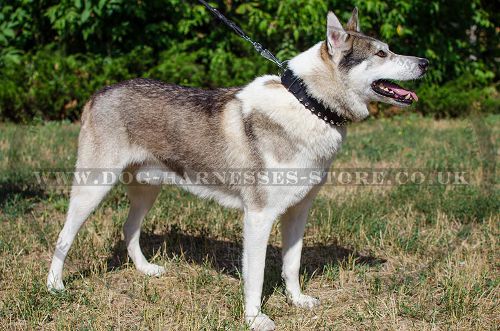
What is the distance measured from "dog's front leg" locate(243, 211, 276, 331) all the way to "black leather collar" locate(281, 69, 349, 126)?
25.8 inches

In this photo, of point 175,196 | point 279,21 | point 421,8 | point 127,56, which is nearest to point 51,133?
point 127,56

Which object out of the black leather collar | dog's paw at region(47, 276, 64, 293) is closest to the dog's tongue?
the black leather collar

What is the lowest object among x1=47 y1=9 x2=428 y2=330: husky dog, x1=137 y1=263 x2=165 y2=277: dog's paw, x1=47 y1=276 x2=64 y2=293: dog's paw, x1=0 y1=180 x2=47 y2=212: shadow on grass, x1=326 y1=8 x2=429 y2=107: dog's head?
x1=0 y1=180 x2=47 y2=212: shadow on grass

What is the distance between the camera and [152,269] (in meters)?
4.54

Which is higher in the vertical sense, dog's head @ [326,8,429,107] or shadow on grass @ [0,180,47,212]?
dog's head @ [326,8,429,107]

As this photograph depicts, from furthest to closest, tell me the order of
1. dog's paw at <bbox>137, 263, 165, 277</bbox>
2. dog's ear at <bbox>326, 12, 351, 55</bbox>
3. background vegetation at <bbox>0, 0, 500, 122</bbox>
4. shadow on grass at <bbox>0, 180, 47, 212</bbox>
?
background vegetation at <bbox>0, 0, 500, 122</bbox>
shadow on grass at <bbox>0, 180, 47, 212</bbox>
dog's paw at <bbox>137, 263, 165, 277</bbox>
dog's ear at <bbox>326, 12, 351, 55</bbox>

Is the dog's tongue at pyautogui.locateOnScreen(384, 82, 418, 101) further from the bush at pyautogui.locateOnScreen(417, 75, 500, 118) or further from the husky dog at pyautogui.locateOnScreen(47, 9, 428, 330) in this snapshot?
the bush at pyautogui.locateOnScreen(417, 75, 500, 118)

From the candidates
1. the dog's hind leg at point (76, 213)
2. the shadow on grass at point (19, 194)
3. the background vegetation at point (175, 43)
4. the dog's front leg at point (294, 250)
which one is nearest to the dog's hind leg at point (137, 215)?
the dog's hind leg at point (76, 213)

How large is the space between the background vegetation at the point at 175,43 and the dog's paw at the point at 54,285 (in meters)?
6.15

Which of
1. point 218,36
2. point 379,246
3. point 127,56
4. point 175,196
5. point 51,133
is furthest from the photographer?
point 218,36

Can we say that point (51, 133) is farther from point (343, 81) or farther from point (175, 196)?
point (343, 81)

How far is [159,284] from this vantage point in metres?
4.30

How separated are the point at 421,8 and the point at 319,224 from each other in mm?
7096

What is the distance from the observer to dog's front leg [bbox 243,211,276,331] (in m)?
3.71
